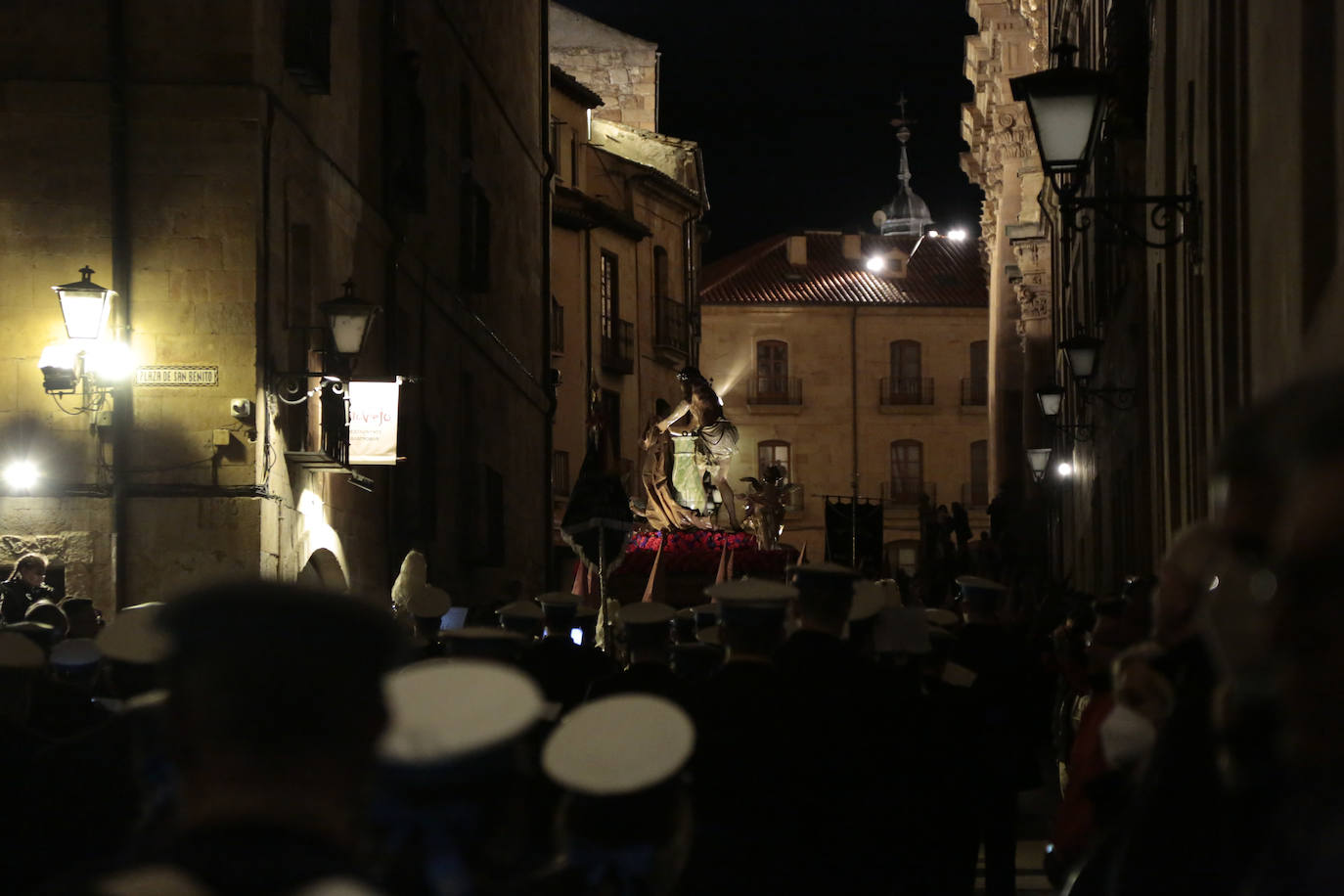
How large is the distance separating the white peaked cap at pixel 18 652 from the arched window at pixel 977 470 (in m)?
65.7

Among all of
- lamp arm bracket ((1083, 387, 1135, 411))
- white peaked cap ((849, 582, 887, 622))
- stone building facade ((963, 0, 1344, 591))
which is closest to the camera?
white peaked cap ((849, 582, 887, 622))

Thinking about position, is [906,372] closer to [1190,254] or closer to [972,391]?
[972,391]

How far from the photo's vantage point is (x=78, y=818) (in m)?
4.69

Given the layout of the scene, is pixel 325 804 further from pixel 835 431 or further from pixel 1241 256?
pixel 835 431

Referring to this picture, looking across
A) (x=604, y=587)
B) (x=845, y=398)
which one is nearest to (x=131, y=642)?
(x=604, y=587)

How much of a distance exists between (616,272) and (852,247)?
2924 centimetres

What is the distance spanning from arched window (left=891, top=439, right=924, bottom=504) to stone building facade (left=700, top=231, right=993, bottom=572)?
0.03 metres

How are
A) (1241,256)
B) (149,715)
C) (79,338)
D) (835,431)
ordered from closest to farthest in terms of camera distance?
(149,715) → (1241,256) → (79,338) → (835,431)

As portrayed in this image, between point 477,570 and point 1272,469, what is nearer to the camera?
point 1272,469

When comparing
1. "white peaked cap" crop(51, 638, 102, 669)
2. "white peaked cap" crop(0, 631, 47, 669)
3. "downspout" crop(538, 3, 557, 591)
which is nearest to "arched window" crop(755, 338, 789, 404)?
"downspout" crop(538, 3, 557, 591)

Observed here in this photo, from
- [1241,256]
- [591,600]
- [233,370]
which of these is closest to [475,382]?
[591,600]

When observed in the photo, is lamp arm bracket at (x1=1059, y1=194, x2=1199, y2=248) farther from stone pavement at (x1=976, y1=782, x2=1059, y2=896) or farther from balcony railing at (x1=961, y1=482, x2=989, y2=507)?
balcony railing at (x1=961, y1=482, x2=989, y2=507)

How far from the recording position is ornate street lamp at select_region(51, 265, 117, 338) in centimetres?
1399

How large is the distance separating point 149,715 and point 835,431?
6739 centimetres
